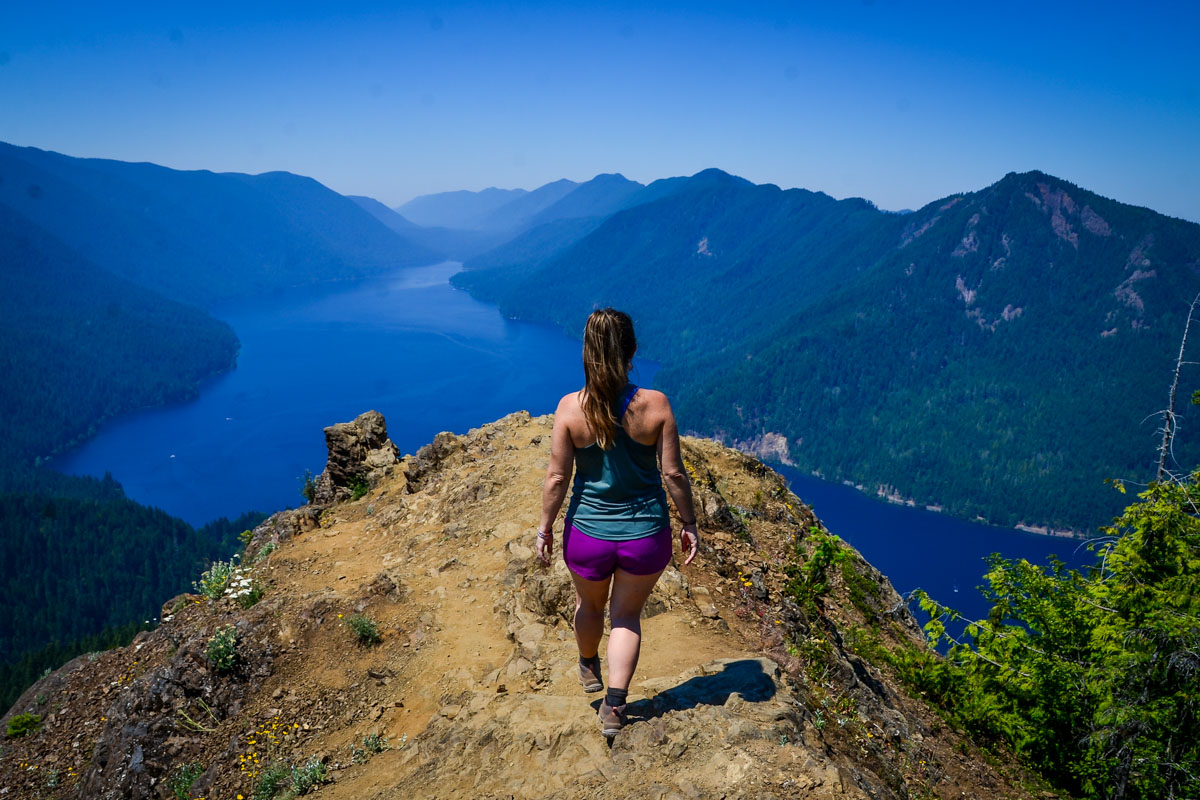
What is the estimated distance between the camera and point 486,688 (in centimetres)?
735

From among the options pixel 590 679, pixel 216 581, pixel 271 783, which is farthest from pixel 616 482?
pixel 216 581

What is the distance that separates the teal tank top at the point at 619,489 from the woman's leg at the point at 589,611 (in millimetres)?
488

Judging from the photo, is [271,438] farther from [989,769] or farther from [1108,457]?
[1108,457]

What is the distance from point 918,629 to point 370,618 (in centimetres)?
1166

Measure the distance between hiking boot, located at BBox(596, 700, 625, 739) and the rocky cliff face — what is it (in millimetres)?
100

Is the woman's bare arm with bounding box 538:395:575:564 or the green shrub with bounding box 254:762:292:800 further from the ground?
the woman's bare arm with bounding box 538:395:575:564

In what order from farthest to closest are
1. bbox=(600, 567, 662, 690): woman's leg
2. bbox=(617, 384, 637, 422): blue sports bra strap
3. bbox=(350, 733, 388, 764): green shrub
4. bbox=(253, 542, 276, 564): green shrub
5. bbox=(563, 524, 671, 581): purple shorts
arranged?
bbox=(253, 542, 276, 564): green shrub, bbox=(350, 733, 388, 764): green shrub, bbox=(600, 567, 662, 690): woman's leg, bbox=(563, 524, 671, 581): purple shorts, bbox=(617, 384, 637, 422): blue sports bra strap

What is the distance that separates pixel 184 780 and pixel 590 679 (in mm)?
5507

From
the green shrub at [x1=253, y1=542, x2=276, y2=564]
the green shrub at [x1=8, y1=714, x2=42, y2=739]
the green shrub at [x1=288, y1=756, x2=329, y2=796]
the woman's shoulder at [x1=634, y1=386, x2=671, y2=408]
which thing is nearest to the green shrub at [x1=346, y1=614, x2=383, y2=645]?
the green shrub at [x1=288, y1=756, x2=329, y2=796]

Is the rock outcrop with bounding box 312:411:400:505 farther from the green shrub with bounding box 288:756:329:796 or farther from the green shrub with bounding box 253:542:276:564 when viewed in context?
the green shrub with bounding box 288:756:329:796

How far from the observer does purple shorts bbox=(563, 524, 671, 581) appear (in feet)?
16.3

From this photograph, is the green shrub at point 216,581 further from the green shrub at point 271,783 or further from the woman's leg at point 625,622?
the woman's leg at point 625,622

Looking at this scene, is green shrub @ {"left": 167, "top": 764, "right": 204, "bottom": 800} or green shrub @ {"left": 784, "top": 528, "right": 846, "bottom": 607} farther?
green shrub @ {"left": 784, "top": 528, "right": 846, "bottom": 607}

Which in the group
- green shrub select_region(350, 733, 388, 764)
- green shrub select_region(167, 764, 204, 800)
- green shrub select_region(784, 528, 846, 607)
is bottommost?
green shrub select_region(167, 764, 204, 800)
